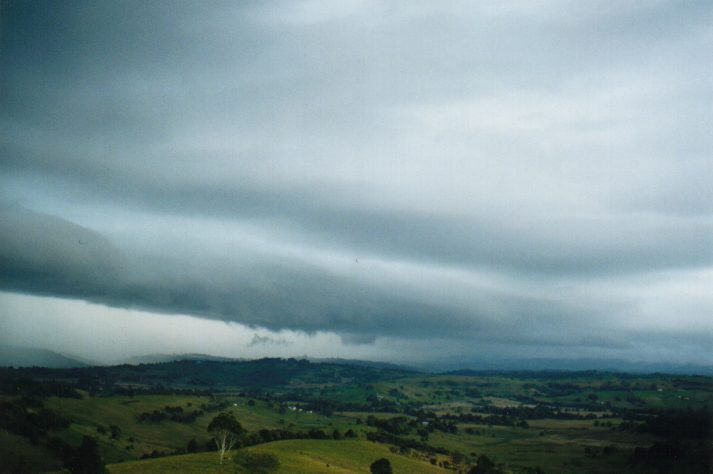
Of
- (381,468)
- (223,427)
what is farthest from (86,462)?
(381,468)

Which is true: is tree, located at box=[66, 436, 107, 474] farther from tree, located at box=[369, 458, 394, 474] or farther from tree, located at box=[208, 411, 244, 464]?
tree, located at box=[369, 458, 394, 474]

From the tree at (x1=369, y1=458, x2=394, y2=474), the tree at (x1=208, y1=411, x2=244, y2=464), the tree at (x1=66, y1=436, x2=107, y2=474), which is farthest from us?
the tree at (x1=369, y1=458, x2=394, y2=474)

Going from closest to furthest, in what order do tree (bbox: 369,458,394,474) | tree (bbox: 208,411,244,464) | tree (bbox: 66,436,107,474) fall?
1. tree (bbox: 66,436,107,474)
2. tree (bbox: 208,411,244,464)
3. tree (bbox: 369,458,394,474)

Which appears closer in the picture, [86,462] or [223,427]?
[86,462]

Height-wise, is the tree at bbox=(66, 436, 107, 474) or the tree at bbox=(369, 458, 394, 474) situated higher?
the tree at bbox=(66, 436, 107, 474)

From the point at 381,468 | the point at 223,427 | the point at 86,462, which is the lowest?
the point at 381,468

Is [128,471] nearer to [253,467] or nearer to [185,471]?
[185,471]

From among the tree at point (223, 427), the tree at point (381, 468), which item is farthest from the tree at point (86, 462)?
the tree at point (381, 468)

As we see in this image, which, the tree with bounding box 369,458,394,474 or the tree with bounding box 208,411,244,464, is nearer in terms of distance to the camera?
the tree with bounding box 208,411,244,464

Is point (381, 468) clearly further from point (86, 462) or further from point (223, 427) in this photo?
point (86, 462)

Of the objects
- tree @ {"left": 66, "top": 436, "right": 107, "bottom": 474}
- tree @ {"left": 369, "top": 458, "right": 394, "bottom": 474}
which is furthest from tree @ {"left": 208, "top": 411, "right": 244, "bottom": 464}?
tree @ {"left": 369, "top": 458, "right": 394, "bottom": 474}

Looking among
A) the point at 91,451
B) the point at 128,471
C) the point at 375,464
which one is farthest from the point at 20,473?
the point at 375,464
